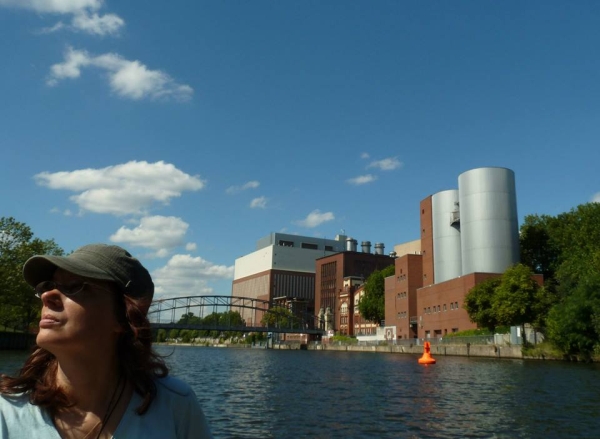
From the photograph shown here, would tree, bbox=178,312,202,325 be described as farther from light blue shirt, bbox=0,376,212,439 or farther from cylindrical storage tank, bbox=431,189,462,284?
light blue shirt, bbox=0,376,212,439

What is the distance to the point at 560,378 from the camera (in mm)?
31375

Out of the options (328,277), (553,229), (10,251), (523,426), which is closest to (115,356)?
(523,426)

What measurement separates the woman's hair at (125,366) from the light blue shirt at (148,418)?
32 millimetres

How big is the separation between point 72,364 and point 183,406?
1.61 ft

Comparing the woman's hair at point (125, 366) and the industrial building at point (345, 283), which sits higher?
the industrial building at point (345, 283)

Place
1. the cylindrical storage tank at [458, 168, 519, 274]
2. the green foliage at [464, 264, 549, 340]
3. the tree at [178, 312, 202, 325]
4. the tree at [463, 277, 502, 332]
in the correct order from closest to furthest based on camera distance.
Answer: the green foliage at [464, 264, 549, 340] → the tree at [463, 277, 502, 332] → the cylindrical storage tank at [458, 168, 519, 274] → the tree at [178, 312, 202, 325]

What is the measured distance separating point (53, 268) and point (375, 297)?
121 meters

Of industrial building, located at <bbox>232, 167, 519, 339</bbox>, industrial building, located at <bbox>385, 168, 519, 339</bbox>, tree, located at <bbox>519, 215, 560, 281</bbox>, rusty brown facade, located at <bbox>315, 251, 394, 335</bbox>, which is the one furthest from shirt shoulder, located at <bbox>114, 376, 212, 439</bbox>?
rusty brown facade, located at <bbox>315, 251, 394, 335</bbox>

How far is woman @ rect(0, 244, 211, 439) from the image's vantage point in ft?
7.38

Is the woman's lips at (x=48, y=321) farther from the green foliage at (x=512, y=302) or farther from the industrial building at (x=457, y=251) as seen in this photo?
the industrial building at (x=457, y=251)

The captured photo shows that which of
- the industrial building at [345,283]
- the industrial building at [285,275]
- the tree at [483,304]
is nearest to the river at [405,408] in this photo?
the tree at [483,304]

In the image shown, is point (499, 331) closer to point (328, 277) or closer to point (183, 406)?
point (183, 406)

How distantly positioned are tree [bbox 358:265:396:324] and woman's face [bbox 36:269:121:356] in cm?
11855

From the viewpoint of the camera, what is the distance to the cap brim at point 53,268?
2.29 metres
